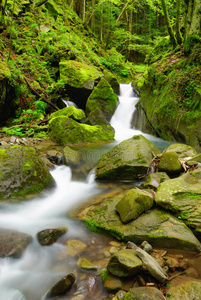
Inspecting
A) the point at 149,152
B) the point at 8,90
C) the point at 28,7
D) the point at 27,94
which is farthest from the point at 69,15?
the point at 149,152

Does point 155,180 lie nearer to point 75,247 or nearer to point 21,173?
point 75,247

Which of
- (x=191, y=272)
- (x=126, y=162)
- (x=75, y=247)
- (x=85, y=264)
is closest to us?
(x=191, y=272)

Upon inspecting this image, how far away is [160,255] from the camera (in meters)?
2.34

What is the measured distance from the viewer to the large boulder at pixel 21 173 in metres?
3.62

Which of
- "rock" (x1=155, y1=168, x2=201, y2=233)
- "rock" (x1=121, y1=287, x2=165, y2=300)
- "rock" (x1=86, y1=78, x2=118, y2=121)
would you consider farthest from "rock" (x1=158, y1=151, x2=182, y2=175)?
"rock" (x1=86, y1=78, x2=118, y2=121)

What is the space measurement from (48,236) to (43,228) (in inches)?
14.5

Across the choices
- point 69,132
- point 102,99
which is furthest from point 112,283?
point 102,99

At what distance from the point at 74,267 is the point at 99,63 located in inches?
555

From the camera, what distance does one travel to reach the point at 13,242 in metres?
2.55

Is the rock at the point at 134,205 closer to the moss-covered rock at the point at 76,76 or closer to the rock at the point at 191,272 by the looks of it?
the rock at the point at 191,272

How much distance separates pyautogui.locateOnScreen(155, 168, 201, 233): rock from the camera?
2.64 metres

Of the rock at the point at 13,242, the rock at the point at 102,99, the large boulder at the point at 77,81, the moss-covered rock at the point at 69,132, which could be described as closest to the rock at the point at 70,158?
the moss-covered rock at the point at 69,132

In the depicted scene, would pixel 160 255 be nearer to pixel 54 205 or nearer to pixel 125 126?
pixel 54 205

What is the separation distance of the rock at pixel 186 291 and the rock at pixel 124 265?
1.16 ft
